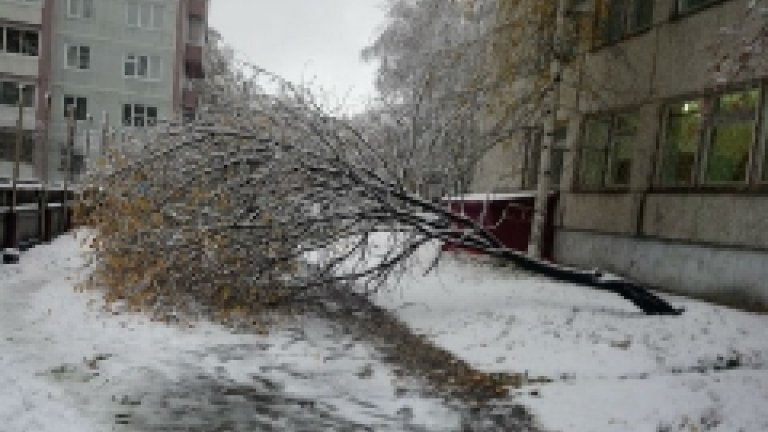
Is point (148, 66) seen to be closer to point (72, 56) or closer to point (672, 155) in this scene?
point (72, 56)

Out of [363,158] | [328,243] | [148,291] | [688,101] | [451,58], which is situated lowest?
[148,291]

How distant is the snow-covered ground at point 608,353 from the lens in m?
5.36

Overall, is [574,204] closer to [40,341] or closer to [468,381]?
[468,381]

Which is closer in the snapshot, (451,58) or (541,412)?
(541,412)

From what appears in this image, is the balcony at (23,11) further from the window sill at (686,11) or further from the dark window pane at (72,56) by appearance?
the window sill at (686,11)

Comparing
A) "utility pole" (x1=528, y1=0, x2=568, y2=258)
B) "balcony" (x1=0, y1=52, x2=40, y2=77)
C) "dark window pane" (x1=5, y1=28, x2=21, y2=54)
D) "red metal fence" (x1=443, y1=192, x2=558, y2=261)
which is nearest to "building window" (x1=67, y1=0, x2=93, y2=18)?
"dark window pane" (x1=5, y1=28, x2=21, y2=54)

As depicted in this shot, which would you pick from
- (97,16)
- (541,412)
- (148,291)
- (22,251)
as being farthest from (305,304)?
(97,16)

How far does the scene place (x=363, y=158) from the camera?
9062 mm

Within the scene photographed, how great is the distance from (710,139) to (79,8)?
31804 millimetres

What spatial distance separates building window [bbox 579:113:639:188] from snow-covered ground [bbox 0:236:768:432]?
3.76 metres

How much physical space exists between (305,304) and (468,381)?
12.1ft

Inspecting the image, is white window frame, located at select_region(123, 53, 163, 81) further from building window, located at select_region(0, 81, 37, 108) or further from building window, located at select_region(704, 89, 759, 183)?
building window, located at select_region(704, 89, 759, 183)

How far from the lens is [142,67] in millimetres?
32969

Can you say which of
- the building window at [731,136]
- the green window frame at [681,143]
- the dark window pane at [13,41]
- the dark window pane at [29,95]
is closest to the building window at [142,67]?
the dark window pane at [29,95]
